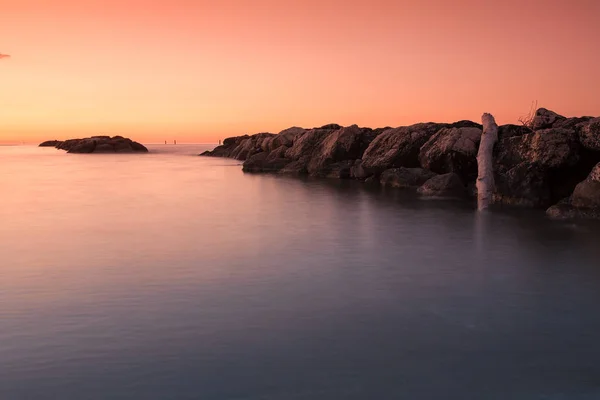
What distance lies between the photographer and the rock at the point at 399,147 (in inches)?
1309

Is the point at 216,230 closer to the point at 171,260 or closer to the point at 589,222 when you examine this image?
the point at 171,260

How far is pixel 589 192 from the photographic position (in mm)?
20062

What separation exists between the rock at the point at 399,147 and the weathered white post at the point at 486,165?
7716mm

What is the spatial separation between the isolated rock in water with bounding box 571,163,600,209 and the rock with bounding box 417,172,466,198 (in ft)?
23.2

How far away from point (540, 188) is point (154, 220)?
14.2m

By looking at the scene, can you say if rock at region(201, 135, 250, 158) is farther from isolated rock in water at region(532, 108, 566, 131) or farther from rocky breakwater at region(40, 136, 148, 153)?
isolated rock in water at region(532, 108, 566, 131)

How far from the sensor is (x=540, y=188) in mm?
23125

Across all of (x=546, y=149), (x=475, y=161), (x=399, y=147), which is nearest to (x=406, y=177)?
(x=399, y=147)

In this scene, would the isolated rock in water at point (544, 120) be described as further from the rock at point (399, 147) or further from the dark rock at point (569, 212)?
the rock at point (399, 147)

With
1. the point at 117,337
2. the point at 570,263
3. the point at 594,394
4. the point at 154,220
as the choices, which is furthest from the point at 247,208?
the point at 594,394

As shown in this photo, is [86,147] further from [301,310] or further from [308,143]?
[301,310]

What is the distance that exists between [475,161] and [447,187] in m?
2.06

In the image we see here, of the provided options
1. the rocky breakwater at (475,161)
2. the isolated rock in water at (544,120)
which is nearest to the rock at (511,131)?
the rocky breakwater at (475,161)

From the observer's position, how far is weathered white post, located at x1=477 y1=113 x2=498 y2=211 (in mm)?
23156
